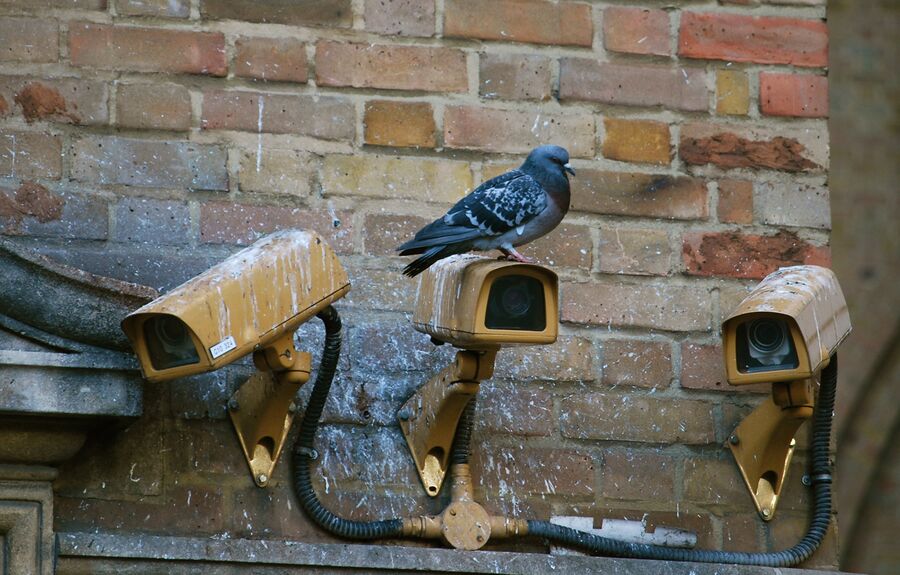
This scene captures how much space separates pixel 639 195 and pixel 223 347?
93 centimetres

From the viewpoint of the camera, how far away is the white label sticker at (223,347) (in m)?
2.64

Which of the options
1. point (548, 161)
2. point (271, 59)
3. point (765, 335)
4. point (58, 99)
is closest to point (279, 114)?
point (271, 59)

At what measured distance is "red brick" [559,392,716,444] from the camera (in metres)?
3.14

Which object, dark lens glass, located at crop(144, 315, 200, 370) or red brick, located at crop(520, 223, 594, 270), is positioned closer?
dark lens glass, located at crop(144, 315, 200, 370)

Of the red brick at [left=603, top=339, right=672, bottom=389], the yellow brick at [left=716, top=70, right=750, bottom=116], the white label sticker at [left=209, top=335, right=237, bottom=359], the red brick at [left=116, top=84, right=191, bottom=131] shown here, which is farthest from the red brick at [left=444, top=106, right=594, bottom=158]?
the white label sticker at [left=209, top=335, right=237, bottom=359]

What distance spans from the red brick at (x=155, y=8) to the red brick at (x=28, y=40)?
4.8 inches

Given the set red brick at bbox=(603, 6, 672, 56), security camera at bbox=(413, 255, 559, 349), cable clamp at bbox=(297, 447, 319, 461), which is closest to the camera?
security camera at bbox=(413, 255, 559, 349)

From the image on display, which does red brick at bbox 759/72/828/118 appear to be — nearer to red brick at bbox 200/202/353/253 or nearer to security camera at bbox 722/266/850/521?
security camera at bbox 722/266/850/521

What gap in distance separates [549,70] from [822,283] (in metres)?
0.65

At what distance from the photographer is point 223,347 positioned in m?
2.65

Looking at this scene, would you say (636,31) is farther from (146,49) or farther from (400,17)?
(146,49)

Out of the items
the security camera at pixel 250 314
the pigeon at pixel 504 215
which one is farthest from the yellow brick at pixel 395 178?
the security camera at pixel 250 314

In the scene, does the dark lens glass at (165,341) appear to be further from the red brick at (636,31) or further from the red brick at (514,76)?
the red brick at (636,31)

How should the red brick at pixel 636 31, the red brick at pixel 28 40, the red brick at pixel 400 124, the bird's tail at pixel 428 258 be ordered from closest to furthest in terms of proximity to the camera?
1. the bird's tail at pixel 428 258
2. the red brick at pixel 28 40
3. the red brick at pixel 400 124
4. the red brick at pixel 636 31
